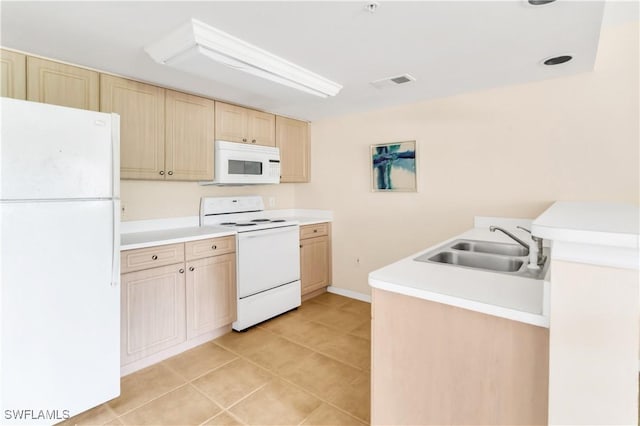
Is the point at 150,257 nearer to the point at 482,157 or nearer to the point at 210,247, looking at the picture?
the point at 210,247

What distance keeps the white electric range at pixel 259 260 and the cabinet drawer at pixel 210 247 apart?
0.07 metres

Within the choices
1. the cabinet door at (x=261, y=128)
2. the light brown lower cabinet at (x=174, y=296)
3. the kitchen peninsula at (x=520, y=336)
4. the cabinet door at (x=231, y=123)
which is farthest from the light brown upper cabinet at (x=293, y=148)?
the kitchen peninsula at (x=520, y=336)

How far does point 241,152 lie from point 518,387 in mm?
2847

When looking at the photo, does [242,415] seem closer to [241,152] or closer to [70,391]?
[70,391]

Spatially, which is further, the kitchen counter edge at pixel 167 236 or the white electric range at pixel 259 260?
the white electric range at pixel 259 260

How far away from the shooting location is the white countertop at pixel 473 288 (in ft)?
3.21

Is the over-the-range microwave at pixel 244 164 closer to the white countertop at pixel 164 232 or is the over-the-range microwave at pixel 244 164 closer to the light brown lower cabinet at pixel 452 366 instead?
the white countertop at pixel 164 232

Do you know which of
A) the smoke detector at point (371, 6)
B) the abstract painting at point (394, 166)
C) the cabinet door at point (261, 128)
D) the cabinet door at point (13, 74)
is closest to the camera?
the smoke detector at point (371, 6)

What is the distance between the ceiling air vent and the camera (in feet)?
8.16

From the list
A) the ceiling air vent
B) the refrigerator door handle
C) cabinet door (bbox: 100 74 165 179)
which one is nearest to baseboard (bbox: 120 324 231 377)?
the refrigerator door handle

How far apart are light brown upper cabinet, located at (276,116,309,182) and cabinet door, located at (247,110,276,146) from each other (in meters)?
0.09

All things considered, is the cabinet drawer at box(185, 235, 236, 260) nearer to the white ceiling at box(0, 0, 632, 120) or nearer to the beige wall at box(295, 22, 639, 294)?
the white ceiling at box(0, 0, 632, 120)

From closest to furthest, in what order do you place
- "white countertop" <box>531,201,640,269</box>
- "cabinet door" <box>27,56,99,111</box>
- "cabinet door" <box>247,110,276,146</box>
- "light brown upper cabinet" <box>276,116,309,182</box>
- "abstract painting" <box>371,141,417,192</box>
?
1. "white countertop" <box>531,201,640,269</box>
2. "cabinet door" <box>27,56,99,111</box>
3. "abstract painting" <box>371,141,417,192</box>
4. "cabinet door" <box>247,110,276,146</box>
5. "light brown upper cabinet" <box>276,116,309,182</box>

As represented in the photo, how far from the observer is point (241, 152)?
318 cm
